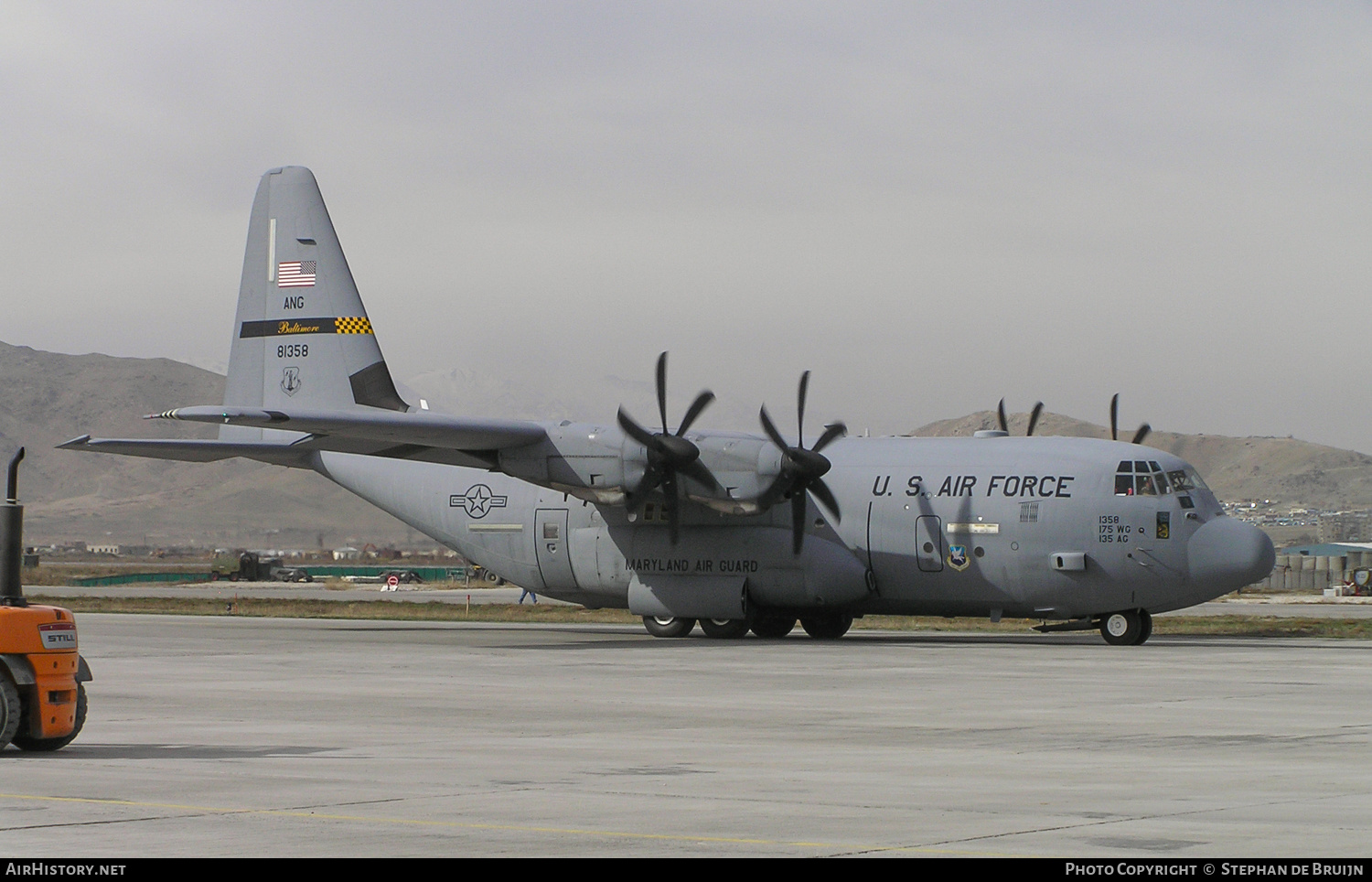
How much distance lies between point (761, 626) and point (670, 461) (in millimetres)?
5000

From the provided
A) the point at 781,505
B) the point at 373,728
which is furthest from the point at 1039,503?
the point at 373,728

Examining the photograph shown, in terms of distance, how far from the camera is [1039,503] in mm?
31438

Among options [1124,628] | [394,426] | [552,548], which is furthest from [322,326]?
[1124,628]

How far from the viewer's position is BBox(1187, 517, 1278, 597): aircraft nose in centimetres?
3030

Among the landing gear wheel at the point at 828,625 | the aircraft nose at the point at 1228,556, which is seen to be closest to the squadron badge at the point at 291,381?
the landing gear wheel at the point at 828,625

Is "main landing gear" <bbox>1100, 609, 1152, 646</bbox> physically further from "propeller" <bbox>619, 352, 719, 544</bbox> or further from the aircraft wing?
the aircraft wing

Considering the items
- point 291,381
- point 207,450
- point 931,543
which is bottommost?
point 931,543

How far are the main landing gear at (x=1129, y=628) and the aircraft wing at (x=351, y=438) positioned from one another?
11.9 meters

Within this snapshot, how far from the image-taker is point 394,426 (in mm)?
30875

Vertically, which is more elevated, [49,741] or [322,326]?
[322,326]

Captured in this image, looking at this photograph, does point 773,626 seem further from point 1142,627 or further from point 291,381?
point 291,381

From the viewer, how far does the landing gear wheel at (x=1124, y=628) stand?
104 feet

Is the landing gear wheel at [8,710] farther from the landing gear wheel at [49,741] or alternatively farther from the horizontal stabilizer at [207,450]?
the horizontal stabilizer at [207,450]

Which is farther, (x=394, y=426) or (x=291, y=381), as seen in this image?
(x=291, y=381)
